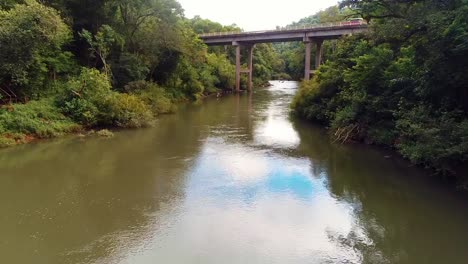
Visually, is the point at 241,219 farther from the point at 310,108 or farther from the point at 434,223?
the point at 310,108

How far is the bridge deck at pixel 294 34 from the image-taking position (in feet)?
138

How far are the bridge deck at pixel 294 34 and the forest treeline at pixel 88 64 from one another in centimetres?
1230

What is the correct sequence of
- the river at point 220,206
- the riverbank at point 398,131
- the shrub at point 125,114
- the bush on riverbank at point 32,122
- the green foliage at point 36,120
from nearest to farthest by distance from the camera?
1. the river at point 220,206
2. the riverbank at point 398,131
3. the bush on riverbank at point 32,122
4. the green foliage at point 36,120
5. the shrub at point 125,114

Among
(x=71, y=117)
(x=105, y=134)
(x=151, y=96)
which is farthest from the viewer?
(x=151, y=96)

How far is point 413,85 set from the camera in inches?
635

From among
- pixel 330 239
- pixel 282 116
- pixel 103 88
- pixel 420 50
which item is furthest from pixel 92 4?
pixel 330 239

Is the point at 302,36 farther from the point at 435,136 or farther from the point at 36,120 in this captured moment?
the point at 435,136

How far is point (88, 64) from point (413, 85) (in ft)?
75.1

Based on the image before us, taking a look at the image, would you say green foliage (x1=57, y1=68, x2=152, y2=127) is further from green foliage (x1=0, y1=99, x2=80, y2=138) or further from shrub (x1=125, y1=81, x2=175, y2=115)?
shrub (x1=125, y1=81, x2=175, y2=115)

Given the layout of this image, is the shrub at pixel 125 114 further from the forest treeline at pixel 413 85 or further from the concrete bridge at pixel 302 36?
the concrete bridge at pixel 302 36

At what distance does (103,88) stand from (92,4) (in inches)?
325

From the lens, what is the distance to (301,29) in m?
46.8

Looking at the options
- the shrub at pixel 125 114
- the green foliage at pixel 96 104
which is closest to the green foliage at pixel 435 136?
the shrub at pixel 125 114

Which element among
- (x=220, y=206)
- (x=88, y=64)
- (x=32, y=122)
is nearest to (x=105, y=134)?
(x=32, y=122)
